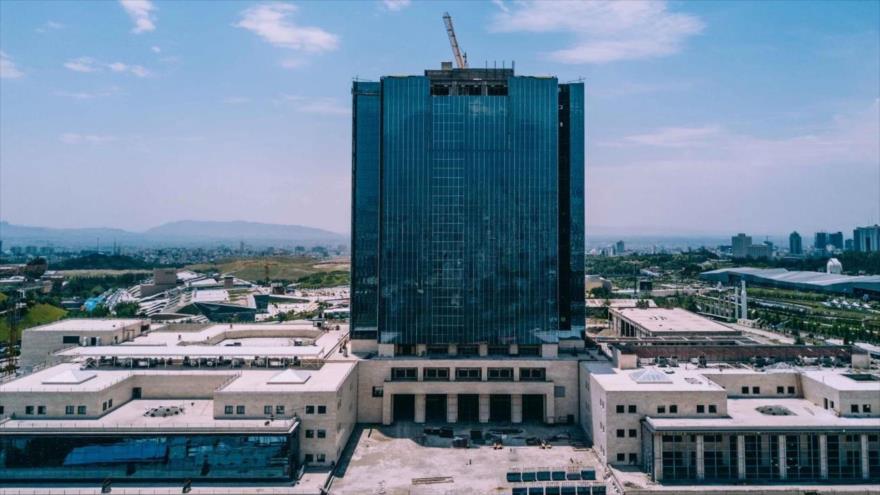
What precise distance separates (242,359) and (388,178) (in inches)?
1223

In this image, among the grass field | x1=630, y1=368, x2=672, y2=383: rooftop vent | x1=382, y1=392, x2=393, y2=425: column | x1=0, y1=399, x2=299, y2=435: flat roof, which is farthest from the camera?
the grass field

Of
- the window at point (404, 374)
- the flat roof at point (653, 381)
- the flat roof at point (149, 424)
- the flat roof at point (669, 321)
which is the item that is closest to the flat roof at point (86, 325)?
the flat roof at point (149, 424)

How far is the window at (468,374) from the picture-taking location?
260ft

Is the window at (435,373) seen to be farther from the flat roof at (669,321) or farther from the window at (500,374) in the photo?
the flat roof at (669,321)

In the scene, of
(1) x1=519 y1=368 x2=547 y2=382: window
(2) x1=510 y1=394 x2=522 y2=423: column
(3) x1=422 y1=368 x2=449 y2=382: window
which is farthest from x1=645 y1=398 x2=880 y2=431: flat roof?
(3) x1=422 y1=368 x2=449 y2=382: window

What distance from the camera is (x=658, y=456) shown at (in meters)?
58.0

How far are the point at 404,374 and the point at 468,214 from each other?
23685mm

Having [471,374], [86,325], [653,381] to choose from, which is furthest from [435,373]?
[86,325]

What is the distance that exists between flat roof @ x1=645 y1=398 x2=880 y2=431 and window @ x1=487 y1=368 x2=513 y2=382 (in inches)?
861

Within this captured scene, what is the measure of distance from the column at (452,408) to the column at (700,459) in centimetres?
3067

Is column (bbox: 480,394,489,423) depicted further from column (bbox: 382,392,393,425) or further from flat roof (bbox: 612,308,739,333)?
flat roof (bbox: 612,308,739,333)

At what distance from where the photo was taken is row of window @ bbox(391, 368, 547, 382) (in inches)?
3123

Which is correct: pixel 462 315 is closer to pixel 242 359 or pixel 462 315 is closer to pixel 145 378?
pixel 242 359

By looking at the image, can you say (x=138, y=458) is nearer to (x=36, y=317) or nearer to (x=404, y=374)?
(x=404, y=374)
